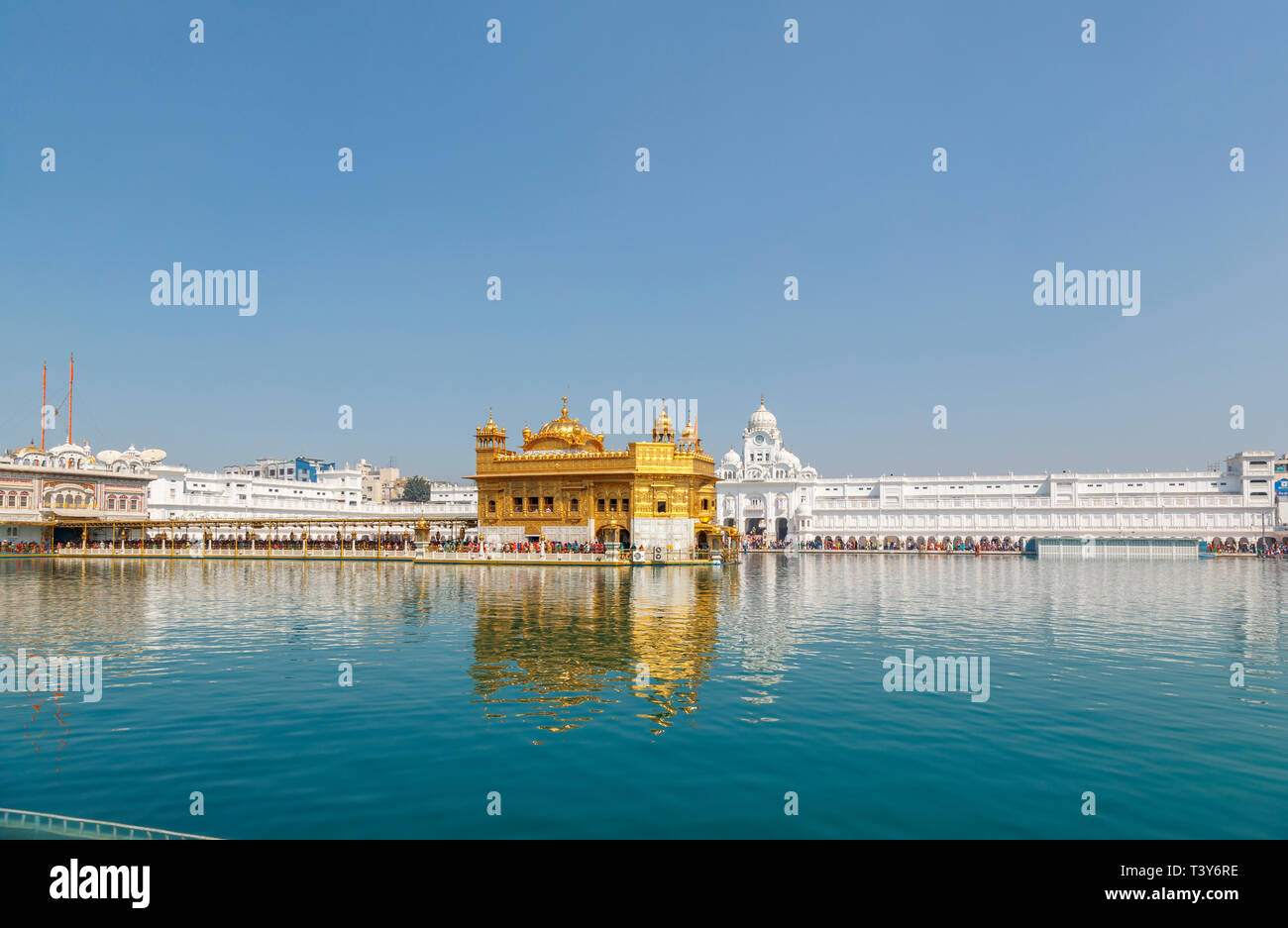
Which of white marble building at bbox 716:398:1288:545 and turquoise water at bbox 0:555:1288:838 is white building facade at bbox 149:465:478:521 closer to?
white marble building at bbox 716:398:1288:545

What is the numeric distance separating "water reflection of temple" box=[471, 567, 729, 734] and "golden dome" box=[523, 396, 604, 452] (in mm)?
23317

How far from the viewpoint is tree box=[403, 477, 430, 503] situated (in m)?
162

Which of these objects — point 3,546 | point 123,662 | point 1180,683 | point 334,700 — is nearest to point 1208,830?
point 1180,683

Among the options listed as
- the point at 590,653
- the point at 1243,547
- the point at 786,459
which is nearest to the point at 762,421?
the point at 786,459

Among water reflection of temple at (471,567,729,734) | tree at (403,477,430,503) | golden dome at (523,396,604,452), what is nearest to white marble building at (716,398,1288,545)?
golden dome at (523,396,604,452)

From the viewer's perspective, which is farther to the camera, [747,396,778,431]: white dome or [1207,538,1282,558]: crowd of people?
[747,396,778,431]: white dome

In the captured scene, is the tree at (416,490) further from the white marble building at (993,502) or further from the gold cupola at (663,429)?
the gold cupola at (663,429)

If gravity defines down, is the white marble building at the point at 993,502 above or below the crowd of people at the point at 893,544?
above

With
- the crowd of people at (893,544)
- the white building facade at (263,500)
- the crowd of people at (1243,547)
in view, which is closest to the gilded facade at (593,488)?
the white building facade at (263,500)

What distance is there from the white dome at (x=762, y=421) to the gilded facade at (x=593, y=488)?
201ft

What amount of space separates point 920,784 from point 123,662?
17.4m

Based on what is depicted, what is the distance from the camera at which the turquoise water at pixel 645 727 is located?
936 cm
